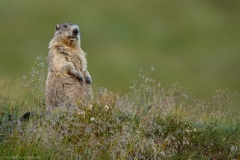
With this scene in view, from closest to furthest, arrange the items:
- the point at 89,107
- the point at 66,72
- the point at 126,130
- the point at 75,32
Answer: the point at 126,130
the point at 89,107
the point at 66,72
the point at 75,32

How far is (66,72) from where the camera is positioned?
11.6m

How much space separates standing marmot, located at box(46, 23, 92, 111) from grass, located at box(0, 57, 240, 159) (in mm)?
419

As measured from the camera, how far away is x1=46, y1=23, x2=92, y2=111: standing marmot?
1109 cm

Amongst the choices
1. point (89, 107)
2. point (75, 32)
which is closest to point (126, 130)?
point (89, 107)

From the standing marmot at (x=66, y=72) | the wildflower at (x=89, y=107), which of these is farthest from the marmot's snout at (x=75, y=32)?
the wildflower at (x=89, y=107)

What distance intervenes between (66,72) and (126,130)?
9.12ft

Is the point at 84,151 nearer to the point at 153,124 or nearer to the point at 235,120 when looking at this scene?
the point at 153,124

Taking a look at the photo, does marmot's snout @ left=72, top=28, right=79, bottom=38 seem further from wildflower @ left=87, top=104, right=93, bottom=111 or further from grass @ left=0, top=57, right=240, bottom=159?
wildflower @ left=87, top=104, right=93, bottom=111

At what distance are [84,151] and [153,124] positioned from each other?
1315 millimetres

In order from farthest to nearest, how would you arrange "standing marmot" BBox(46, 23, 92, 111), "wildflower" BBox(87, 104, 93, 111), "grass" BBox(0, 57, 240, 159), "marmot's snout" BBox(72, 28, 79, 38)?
"marmot's snout" BBox(72, 28, 79, 38) < "standing marmot" BBox(46, 23, 92, 111) < "wildflower" BBox(87, 104, 93, 111) < "grass" BBox(0, 57, 240, 159)

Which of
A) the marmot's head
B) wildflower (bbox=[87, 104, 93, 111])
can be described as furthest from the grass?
the marmot's head

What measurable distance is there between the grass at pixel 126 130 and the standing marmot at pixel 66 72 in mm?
419

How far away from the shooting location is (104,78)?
27.3m

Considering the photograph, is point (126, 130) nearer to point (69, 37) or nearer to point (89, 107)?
point (89, 107)
